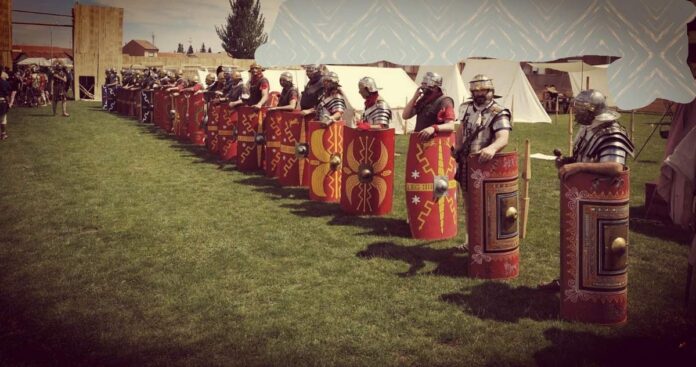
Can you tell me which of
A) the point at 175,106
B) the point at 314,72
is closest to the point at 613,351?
the point at 314,72

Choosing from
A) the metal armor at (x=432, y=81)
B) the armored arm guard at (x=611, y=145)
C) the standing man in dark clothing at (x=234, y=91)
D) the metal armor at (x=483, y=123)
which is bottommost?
the armored arm guard at (x=611, y=145)

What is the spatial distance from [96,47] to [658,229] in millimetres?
29137

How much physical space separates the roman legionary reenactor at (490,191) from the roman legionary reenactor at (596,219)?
0.71 m

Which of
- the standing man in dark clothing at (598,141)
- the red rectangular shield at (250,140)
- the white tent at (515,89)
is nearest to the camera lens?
the standing man in dark clothing at (598,141)

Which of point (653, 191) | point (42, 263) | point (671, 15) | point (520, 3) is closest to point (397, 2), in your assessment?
point (520, 3)

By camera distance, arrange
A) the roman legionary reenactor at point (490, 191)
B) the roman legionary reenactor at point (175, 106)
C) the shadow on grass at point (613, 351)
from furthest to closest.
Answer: the roman legionary reenactor at point (175, 106)
the roman legionary reenactor at point (490, 191)
the shadow on grass at point (613, 351)

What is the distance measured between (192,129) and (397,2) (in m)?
14.2

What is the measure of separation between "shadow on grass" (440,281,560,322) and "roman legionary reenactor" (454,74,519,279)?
22cm

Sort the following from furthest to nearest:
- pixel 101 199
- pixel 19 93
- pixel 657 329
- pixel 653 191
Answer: pixel 19 93
pixel 101 199
pixel 653 191
pixel 657 329

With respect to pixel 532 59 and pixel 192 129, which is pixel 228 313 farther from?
pixel 192 129

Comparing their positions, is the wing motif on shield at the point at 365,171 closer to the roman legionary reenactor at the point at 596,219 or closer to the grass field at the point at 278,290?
the grass field at the point at 278,290

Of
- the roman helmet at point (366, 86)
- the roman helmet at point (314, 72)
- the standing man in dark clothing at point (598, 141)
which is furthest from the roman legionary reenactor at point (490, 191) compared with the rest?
the roman helmet at point (314, 72)

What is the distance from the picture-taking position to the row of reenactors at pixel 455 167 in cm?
396

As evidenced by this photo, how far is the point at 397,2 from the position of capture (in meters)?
1.00
